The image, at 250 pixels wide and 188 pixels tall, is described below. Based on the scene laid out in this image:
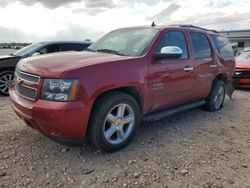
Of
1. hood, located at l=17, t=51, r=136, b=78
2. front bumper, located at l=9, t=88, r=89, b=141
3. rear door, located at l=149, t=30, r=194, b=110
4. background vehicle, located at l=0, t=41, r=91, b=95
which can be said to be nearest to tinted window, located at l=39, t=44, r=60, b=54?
background vehicle, located at l=0, t=41, r=91, b=95

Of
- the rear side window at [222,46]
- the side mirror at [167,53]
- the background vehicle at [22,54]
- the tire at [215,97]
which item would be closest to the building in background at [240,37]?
the rear side window at [222,46]

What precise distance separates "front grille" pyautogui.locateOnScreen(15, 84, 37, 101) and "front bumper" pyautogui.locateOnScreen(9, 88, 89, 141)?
69 millimetres

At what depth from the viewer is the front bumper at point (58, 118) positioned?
2969 millimetres

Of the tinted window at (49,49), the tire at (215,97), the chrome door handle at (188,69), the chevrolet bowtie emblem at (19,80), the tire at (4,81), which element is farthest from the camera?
the tinted window at (49,49)

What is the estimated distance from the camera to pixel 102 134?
11.1ft

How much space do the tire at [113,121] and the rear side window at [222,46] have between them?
316 cm

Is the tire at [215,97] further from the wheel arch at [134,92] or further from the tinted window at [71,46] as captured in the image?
the tinted window at [71,46]

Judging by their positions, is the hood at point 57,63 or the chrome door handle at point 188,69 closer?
the hood at point 57,63

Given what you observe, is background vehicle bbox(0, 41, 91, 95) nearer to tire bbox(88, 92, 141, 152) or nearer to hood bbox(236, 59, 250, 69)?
tire bbox(88, 92, 141, 152)

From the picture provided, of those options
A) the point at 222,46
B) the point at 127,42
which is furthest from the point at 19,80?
the point at 222,46

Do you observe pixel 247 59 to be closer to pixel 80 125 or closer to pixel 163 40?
pixel 163 40

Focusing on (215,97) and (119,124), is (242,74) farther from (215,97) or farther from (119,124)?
(119,124)

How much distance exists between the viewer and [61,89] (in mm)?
3012

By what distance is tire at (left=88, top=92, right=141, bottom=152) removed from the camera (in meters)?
3.30
